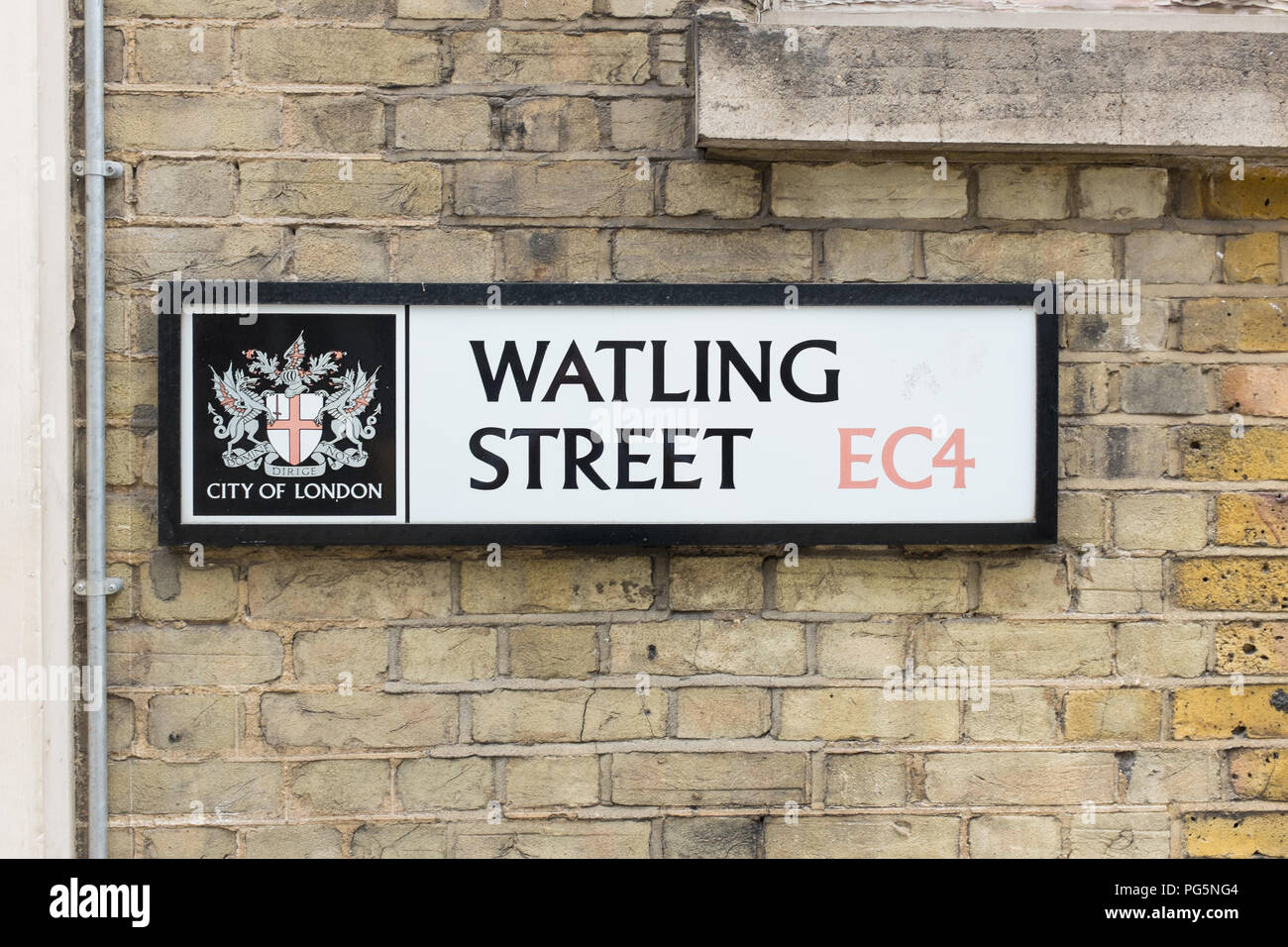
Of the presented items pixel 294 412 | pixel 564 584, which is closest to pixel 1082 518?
pixel 564 584

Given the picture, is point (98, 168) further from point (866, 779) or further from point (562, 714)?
point (866, 779)

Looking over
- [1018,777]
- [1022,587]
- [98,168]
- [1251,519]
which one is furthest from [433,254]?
[1251,519]

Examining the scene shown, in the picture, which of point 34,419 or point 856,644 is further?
point 856,644

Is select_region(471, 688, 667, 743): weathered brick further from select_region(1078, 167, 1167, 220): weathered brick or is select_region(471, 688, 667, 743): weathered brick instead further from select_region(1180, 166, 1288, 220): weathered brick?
select_region(1180, 166, 1288, 220): weathered brick

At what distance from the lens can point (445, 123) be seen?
1876 mm

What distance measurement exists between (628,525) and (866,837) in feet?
2.71

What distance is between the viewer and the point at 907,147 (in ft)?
6.02

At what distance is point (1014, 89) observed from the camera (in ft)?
5.91

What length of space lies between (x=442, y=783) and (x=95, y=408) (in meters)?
1.03

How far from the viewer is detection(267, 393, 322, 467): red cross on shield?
1832 mm

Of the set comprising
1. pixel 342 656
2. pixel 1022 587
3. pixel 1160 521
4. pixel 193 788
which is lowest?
pixel 193 788

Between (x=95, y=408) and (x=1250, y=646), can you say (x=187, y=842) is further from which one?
(x=1250, y=646)

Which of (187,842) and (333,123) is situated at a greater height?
(333,123)

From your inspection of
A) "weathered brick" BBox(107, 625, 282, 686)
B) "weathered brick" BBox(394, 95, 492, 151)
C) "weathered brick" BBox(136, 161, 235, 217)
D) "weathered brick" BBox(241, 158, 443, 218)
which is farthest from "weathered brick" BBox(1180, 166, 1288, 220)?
"weathered brick" BBox(107, 625, 282, 686)
